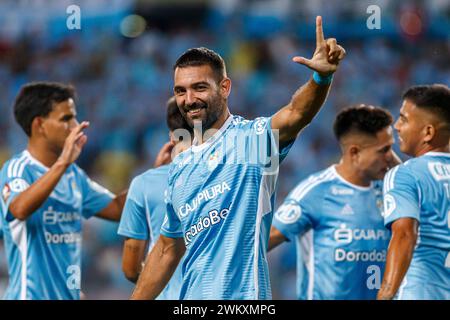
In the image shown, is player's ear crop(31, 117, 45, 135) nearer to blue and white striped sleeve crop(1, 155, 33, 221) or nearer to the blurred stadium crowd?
blue and white striped sleeve crop(1, 155, 33, 221)

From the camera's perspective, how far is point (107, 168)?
1317 cm

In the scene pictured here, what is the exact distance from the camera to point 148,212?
663 centimetres

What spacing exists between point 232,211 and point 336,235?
2.29 metres

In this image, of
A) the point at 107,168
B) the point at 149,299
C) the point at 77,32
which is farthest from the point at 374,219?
the point at 77,32

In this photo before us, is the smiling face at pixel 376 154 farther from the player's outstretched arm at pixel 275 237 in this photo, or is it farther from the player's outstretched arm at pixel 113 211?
the player's outstretched arm at pixel 113 211

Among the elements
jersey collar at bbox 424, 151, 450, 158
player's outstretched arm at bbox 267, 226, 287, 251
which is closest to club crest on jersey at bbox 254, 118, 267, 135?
jersey collar at bbox 424, 151, 450, 158

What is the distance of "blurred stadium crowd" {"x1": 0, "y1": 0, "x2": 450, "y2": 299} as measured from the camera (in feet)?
43.9

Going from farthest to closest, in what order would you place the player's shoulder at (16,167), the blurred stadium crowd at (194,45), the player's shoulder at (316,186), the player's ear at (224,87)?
1. the blurred stadium crowd at (194,45)
2. the player's shoulder at (316,186)
3. the player's shoulder at (16,167)
4. the player's ear at (224,87)

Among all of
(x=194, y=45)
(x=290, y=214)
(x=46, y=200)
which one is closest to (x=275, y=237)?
(x=290, y=214)

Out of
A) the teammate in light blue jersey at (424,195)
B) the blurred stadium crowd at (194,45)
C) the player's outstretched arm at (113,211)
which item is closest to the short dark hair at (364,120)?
the teammate in light blue jersey at (424,195)

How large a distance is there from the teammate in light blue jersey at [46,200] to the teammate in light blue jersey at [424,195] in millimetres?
2325

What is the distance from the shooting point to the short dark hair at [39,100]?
7.27 m

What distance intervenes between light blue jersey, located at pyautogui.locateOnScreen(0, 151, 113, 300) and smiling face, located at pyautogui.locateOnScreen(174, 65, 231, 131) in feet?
7.78

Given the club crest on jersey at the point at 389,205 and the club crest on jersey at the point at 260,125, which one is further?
the club crest on jersey at the point at 389,205
